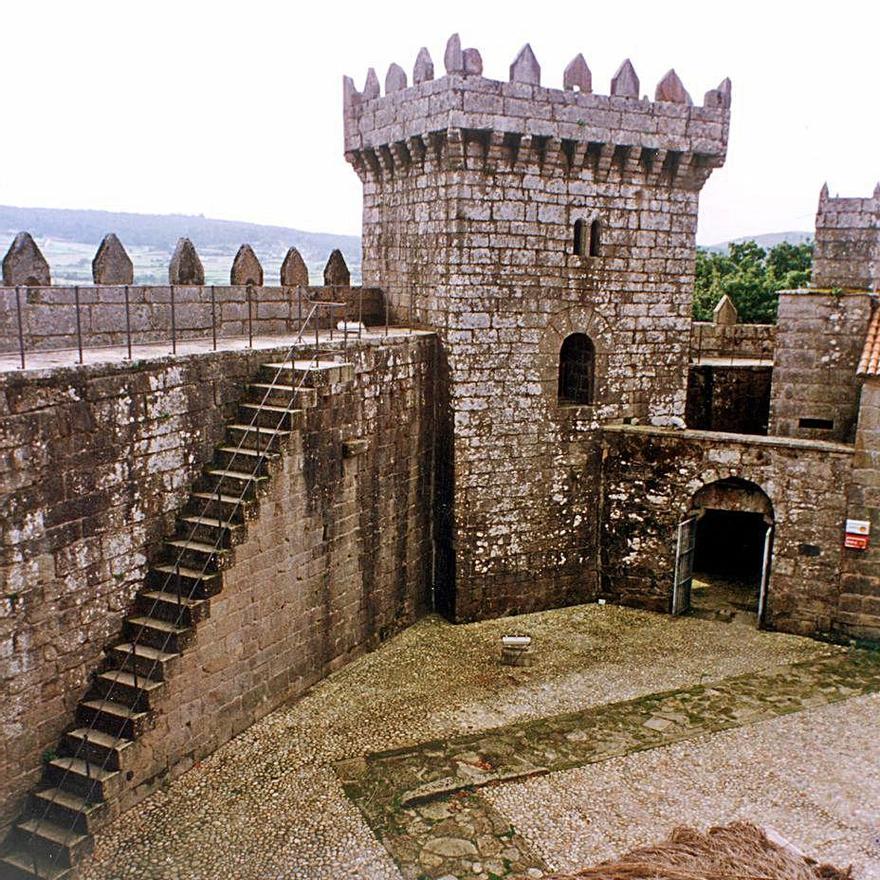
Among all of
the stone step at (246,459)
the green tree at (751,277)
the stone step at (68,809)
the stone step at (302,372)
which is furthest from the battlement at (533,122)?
the green tree at (751,277)

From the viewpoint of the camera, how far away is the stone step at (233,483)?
9.95 m

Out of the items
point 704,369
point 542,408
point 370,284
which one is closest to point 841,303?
point 704,369

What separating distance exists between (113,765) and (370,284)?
8.74 metres

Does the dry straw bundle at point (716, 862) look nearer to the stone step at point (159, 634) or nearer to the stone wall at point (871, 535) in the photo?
the stone step at point (159, 634)

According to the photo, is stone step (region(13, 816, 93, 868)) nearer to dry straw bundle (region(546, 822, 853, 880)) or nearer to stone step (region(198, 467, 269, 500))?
stone step (region(198, 467, 269, 500))

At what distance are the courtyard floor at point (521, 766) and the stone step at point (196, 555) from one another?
2.03 metres

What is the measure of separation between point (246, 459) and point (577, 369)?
6094 mm

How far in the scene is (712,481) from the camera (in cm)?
1380

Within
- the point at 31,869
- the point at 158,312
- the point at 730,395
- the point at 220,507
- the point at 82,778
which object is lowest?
the point at 31,869

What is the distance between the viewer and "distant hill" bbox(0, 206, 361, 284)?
12.3m

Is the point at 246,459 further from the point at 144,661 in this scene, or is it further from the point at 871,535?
the point at 871,535

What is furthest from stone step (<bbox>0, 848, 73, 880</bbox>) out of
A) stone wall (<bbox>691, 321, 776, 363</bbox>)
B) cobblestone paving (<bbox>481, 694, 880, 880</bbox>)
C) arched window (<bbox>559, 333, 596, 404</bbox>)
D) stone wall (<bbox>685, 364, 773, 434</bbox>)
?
stone wall (<bbox>691, 321, 776, 363</bbox>)

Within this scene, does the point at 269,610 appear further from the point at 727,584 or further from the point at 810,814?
the point at 727,584

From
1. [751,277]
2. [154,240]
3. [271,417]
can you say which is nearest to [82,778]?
[271,417]
